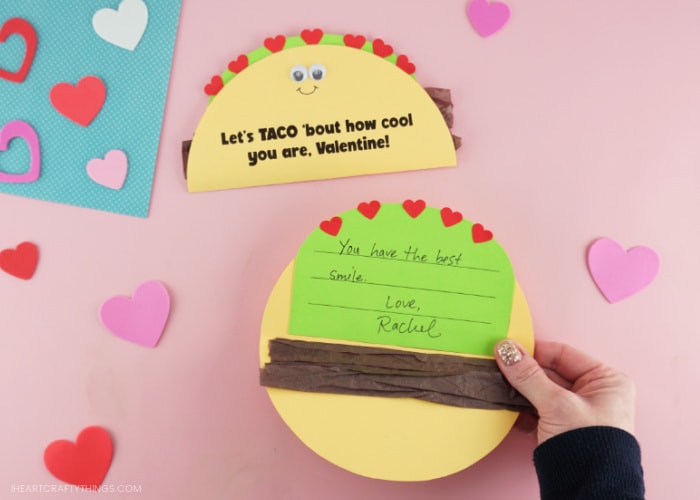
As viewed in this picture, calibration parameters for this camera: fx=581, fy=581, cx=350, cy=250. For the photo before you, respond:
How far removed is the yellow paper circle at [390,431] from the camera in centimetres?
78

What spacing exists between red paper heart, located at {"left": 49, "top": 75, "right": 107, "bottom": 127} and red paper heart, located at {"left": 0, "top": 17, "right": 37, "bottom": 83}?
5 centimetres

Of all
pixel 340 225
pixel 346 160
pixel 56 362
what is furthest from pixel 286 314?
pixel 56 362

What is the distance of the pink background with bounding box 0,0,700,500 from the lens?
879 mm

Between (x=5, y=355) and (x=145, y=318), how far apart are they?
0.72ft

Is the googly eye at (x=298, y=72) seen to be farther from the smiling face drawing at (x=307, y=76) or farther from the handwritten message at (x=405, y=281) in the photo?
the handwritten message at (x=405, y=281)

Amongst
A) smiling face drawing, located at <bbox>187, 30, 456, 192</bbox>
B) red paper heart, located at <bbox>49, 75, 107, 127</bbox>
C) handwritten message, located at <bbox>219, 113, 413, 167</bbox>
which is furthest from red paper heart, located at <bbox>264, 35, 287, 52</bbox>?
red paper heart, located at <bbox>49, 75, 107, 127</bbox>

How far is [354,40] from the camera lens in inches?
34.0

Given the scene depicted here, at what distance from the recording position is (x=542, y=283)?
2.92 ft

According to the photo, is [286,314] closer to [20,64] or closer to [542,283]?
[542,283]

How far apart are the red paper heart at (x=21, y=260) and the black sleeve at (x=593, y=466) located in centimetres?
78

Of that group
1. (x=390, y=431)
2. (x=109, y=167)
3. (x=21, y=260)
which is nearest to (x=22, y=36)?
(x=109, y=167)

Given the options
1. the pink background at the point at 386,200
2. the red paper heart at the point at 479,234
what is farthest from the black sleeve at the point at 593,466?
the red paper heart at the point at 479,234

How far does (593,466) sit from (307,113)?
62 cm

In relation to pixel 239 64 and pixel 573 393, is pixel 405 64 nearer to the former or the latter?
pixel 239 64
